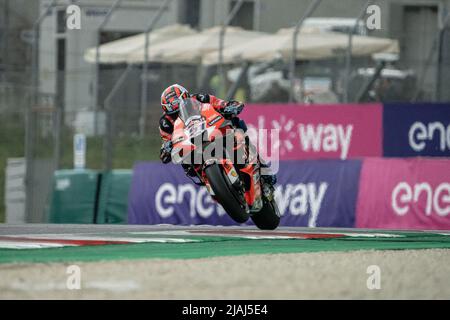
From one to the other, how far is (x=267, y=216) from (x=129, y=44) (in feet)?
33.5

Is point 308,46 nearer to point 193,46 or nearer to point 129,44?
point 193,46

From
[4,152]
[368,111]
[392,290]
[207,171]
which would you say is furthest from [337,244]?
[4,152]

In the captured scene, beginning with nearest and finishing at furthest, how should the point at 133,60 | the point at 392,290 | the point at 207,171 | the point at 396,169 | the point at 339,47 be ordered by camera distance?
the point at 392,290 → the point at 207,171 → the point at 396,169 → the point at 339,47 → the point at 133,60

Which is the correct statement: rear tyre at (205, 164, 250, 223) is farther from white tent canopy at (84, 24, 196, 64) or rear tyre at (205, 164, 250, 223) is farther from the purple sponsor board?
white tent canopy at (84, 24, 196, 64)

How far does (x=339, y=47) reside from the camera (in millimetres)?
23250

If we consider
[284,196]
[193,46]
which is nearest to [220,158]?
[284,196]

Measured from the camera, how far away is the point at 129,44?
2545 cm

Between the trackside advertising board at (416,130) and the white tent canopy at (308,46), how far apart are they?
8.87 feet

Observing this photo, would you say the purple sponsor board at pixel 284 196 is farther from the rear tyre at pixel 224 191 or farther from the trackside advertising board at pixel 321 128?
the rear tyre at pixel 224 191

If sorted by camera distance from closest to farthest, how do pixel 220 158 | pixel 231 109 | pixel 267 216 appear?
pixel 220 158, pixel 231 109, pixel 267 216

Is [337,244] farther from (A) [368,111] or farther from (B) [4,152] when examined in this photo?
(B) [4,152]

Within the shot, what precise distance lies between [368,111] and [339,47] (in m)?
2.86

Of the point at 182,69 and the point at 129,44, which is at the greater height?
the point at 129,44

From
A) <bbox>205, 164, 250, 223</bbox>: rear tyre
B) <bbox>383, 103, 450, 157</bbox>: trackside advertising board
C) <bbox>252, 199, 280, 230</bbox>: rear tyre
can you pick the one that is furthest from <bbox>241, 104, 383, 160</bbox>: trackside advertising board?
<bbox>205, 164, 250, 223</bbox>: rear tyre
